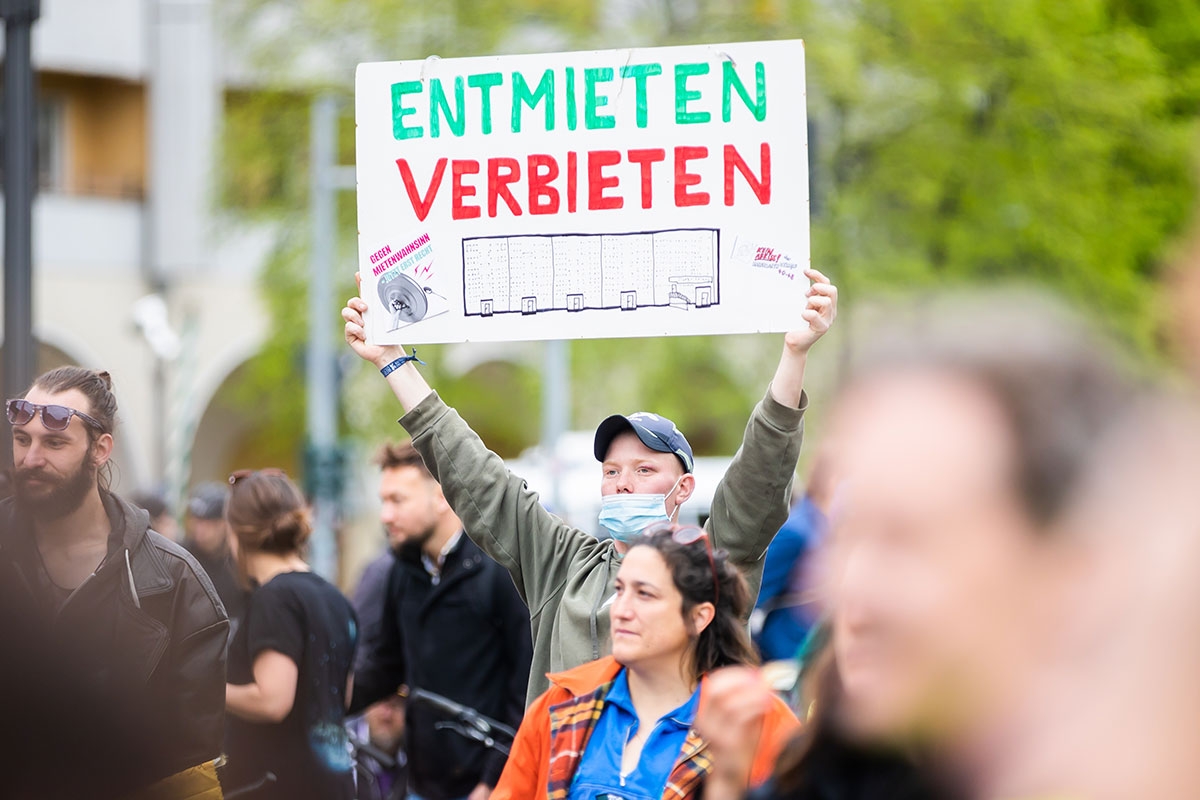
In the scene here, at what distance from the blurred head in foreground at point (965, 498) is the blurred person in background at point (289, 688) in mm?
3877

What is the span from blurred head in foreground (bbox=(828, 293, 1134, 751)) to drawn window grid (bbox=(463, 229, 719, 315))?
2958 mm

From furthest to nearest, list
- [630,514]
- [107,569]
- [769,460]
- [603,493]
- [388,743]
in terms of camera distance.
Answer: [388,743], [603,493], [630,514], [769,460], [107,569]

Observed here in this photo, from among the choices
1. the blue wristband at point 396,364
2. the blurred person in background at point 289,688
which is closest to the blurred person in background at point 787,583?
the blurred person in background at point 289,688

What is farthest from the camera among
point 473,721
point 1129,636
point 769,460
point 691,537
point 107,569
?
point 473,721

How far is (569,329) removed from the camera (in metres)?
4.51

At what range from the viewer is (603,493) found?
4.41 metres

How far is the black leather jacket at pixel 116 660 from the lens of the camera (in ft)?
9.42

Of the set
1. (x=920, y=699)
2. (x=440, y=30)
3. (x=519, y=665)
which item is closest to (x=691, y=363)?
(x=440, y=30)

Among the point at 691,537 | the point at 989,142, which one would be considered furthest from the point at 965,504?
the point at 989,142

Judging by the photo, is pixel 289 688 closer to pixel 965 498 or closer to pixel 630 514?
pixel 630 514

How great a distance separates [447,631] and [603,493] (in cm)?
157

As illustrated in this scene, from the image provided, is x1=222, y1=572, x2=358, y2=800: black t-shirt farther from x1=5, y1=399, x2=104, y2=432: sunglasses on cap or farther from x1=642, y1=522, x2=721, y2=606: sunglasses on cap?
x1=642, y1=522, x2=721, y2=606: sunglasses on cap

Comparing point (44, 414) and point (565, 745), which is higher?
point (44, 414)

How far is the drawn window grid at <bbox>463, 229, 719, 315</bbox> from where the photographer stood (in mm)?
4523
